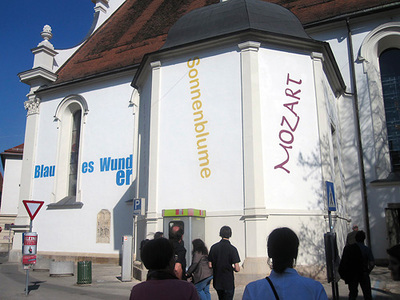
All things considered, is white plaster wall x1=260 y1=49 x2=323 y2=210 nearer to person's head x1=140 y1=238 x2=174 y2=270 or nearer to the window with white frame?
the window with white frame

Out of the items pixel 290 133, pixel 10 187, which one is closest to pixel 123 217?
pixel 290 133

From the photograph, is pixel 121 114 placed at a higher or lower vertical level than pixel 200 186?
higher

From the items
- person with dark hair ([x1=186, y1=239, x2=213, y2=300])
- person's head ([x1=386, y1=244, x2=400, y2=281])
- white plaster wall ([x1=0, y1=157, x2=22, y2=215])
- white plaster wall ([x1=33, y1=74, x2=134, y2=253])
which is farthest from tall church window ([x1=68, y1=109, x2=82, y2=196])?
white plaster wall ([x1=0, y1=157, x2=22, y2=215])

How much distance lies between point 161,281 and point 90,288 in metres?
9.18

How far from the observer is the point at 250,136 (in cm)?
1110

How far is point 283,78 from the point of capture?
11.9 metres

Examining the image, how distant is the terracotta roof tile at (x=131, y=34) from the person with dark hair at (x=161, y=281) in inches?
642

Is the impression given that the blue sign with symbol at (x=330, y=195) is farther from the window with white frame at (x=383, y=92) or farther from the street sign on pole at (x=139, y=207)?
the window with white frame at (x=383, y=92)

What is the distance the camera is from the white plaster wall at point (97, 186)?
17.8 meters

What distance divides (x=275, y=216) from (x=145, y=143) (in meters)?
5.69

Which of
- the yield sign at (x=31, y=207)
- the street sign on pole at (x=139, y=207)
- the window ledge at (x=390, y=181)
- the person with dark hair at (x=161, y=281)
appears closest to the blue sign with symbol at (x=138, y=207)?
the street sign on pole at (x=139, y=207)

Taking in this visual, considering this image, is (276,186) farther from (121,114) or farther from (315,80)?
(121,114)

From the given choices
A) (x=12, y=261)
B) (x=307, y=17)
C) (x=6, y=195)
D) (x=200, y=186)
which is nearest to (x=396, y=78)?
(x=307, y=17)

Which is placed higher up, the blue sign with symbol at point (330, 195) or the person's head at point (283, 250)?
the blue sign with symbol at point (330, 195)
